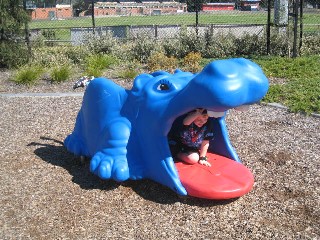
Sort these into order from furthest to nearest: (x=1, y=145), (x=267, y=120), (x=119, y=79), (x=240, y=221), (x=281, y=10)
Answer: (x=281, y=10)
(x=119, y=79)
(x=267, y=120)
(x=1, y=145)
(x=240, y=221)

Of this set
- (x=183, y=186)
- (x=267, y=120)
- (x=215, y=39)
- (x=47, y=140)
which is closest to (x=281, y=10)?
(x=215, y=39)

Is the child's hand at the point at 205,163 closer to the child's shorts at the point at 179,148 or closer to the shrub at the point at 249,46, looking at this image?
the child's shorts at the point at 179,148

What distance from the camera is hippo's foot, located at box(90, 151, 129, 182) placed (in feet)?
12.8

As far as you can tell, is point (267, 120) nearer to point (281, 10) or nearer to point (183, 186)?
point (183, 186)

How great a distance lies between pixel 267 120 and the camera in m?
→ 6.34

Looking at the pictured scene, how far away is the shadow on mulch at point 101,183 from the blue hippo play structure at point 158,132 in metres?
0.16

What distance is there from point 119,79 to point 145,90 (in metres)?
5.27

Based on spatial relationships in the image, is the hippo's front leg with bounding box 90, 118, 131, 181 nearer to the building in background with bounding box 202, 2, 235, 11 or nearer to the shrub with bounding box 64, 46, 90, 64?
the shrub with bounding box 64, 46, 90, 64

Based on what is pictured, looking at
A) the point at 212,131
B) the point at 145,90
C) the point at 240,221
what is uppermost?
the point at 145,90

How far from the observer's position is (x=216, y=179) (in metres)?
3.76

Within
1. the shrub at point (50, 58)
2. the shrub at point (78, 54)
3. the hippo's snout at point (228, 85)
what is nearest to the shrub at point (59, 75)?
the shrub at point (50, 58)

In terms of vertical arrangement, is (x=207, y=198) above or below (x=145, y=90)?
below

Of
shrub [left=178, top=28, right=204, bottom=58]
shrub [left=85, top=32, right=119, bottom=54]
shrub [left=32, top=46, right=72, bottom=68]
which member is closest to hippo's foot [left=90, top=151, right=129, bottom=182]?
shrub [left=32, top=46, right=72, bottom=68]

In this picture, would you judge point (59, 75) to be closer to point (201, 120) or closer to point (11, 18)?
point (11, 18)
